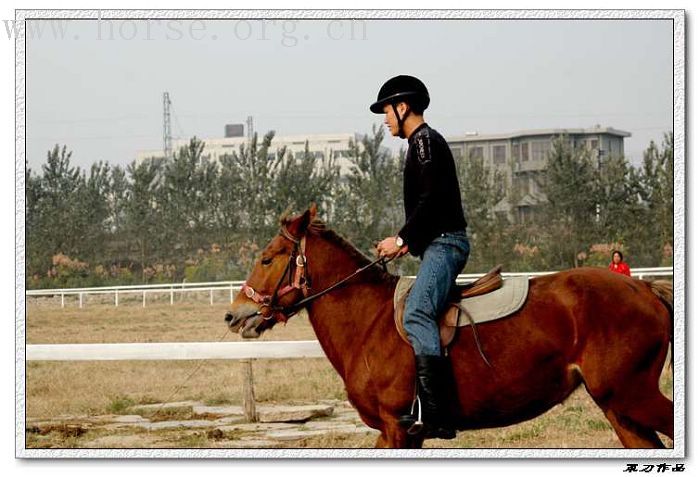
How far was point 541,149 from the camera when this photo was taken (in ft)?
107

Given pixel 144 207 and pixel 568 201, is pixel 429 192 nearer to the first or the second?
pixel 568 201

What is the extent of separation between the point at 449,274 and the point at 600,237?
2120 centimetres

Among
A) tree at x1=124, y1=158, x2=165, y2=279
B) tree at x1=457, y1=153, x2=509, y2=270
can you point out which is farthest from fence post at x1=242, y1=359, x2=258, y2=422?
tree at x1=124, y1=158, x2=165, y2=279

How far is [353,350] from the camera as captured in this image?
653 centimetres

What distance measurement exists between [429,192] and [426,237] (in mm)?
312

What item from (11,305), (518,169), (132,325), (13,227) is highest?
(518,169)

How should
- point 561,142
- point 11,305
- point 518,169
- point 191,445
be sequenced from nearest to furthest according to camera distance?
point 11,305
point 191,445
point 561,142
point 518,169

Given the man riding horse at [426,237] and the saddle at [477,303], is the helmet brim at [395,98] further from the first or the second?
the saddle at [477,303]

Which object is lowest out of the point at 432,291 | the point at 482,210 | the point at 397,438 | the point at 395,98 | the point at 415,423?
the point at 397,438

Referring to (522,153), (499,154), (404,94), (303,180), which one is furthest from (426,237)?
(499,154)

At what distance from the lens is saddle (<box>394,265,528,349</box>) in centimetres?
625

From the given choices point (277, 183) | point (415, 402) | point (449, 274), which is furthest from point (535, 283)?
point (277, 183)

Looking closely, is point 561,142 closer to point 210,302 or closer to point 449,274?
point 210,302

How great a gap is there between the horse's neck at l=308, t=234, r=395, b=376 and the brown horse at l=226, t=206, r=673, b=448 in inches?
1.9
